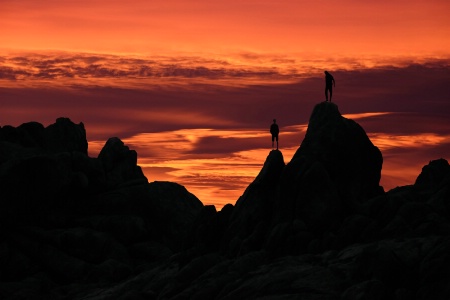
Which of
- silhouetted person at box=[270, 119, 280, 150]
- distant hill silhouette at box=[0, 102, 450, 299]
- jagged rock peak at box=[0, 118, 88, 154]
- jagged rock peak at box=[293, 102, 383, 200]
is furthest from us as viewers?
jagged rock peak at box=[0, 118, 88, 154]

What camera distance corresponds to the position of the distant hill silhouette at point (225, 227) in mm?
62656

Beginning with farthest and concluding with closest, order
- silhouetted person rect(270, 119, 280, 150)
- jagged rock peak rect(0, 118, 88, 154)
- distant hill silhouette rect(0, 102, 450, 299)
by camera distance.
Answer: jagged rock peak rect(0, 118, 88, 154) < silhouetted person rect(270, 119, 280, 150) < distant hill silhouette rect(0, 102, 450, 299)

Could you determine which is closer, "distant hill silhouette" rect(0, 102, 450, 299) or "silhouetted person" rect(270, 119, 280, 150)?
"distant hill silhouette" rect(0, 102, 450, 299)

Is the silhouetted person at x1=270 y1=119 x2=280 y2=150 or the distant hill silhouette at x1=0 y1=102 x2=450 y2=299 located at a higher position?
the silhouetted person at x1=270 y1=119 x2=280 y2=150

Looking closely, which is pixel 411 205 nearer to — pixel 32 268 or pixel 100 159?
pixel 32 268

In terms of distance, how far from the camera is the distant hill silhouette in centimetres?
6266

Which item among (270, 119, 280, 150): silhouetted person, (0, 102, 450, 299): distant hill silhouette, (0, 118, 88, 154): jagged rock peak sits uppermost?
(270, 119, 280, 150): silhouetted person

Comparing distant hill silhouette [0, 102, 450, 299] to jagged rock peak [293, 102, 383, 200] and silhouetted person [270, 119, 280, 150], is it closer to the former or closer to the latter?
jagged rock peak [293, 102, 383, 200]

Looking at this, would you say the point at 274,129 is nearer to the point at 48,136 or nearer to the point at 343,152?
the point at 343,152

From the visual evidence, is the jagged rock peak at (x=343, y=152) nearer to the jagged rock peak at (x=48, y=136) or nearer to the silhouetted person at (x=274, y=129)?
the silhouetted person at (x=274, y=129)

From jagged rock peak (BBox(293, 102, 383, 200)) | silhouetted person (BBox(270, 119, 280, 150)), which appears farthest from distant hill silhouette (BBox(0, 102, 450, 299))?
silhouetted person (BBox(270, 119, 280, 150))

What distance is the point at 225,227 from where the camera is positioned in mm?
83312

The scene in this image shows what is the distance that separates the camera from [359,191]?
8175cm

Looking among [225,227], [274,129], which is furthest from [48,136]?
[274,129]
